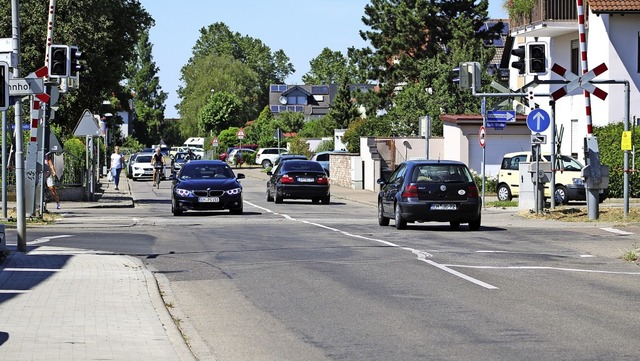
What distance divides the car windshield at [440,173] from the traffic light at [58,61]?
775 centimetres

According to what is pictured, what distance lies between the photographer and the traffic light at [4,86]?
15.5 m

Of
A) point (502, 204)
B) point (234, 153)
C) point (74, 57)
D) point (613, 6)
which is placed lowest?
point (502, 204)

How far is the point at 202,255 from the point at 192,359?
9.92 meters

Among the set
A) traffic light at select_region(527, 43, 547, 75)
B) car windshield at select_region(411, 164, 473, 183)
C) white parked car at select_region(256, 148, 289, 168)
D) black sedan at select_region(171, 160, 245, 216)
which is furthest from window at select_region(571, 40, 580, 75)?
white parked car at select_region(256, 148, 289, 168)

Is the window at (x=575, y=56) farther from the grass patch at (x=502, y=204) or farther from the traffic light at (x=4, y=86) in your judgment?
the traffic light at (x=4, y=86)

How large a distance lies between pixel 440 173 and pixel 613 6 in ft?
70.6

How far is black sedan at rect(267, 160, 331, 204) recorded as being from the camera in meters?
40.9

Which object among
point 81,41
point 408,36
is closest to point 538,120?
point 81,41

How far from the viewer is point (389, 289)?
549 inches

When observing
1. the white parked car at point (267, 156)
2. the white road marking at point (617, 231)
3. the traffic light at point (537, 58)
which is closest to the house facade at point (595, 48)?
the traffic light at point (537, 58)

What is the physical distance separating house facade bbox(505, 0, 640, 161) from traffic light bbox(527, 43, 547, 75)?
1439cm

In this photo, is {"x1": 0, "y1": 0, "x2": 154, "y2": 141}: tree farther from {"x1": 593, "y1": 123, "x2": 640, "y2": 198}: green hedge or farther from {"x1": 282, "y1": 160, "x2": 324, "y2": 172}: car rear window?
{"x1": 593, "y1": 123, "x2": 640, "y2": 198}: green hedge

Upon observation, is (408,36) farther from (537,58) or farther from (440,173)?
(440,173)

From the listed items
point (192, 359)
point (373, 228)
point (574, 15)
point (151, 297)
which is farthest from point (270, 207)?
point (192, 359)
